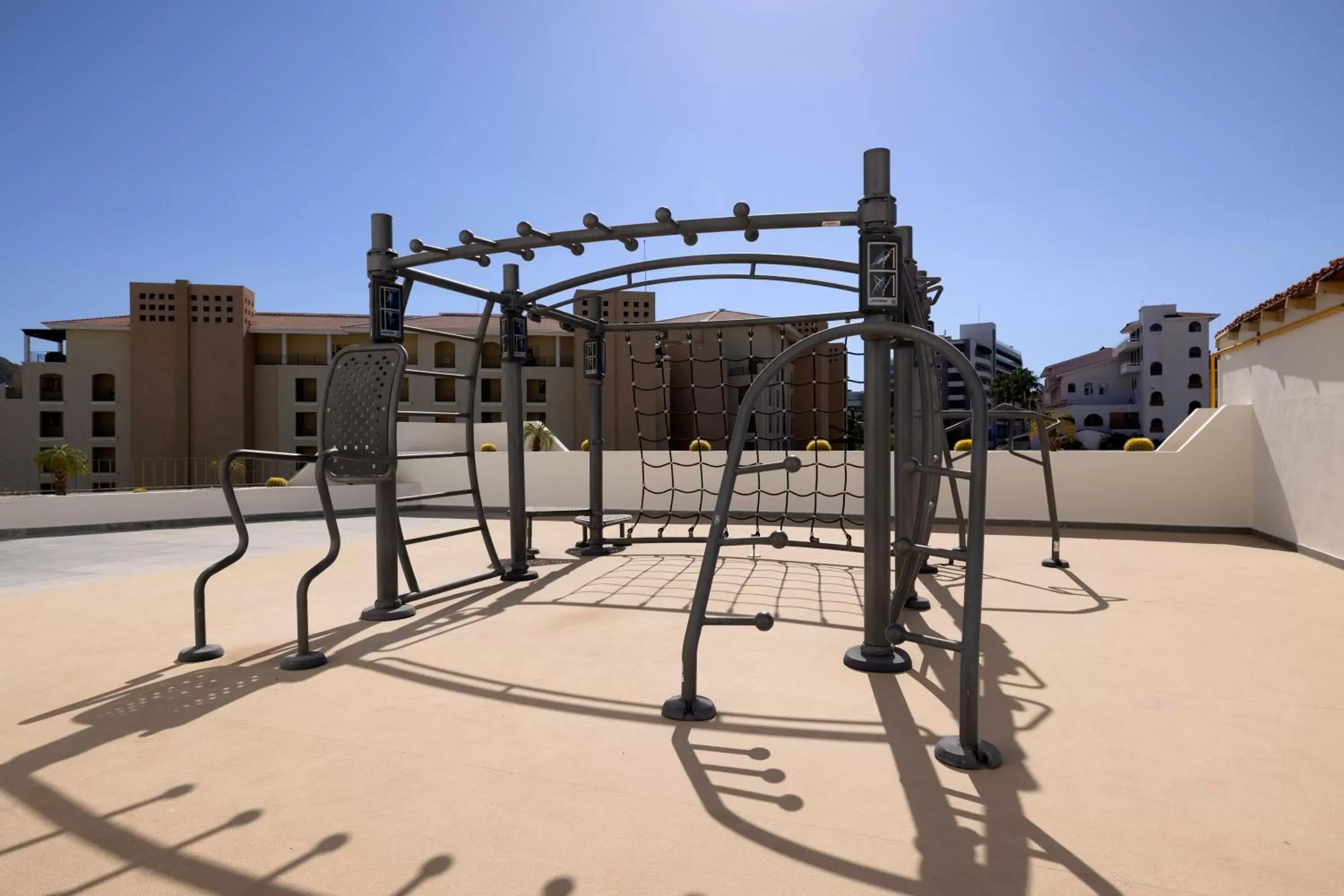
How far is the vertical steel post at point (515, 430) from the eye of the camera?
16.5 ft

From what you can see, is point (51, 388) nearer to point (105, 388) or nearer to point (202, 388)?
point (105, 388)

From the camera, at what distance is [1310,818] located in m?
1.74

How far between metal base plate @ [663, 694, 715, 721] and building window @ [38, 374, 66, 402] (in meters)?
35.8

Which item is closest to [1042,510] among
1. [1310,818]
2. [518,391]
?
[518,391]

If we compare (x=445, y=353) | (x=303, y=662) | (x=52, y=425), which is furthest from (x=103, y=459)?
(x=303, y=662)

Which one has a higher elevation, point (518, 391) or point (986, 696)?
point (518, 391)

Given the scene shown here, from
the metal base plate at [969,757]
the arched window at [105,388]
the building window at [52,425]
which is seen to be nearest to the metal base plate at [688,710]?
the metal base plate at [969,757]

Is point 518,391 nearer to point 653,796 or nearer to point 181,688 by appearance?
point 181,688

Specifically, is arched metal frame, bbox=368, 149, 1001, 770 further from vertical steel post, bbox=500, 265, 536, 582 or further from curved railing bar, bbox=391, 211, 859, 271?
vertical steel post, bbox=500, 265, 536, 582

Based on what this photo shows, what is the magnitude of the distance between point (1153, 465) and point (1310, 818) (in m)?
7.44

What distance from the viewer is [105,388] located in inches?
1157

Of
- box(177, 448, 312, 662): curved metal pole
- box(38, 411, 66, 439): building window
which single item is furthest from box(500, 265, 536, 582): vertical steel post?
box(38, 411, 66, 439): building window

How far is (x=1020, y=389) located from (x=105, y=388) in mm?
50467

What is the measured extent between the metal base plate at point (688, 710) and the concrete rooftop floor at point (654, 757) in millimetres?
53
